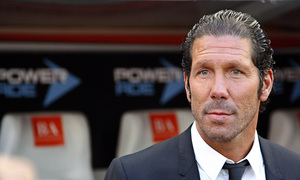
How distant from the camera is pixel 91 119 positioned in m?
3.53

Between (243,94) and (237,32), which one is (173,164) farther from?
(237,32)

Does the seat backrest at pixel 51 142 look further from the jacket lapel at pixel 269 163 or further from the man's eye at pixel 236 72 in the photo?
the man's eye at pixel 236 72

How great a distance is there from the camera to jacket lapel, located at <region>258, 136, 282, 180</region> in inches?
56.1

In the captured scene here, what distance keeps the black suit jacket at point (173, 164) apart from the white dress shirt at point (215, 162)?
2 centimetres

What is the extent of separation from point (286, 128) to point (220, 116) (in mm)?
2496

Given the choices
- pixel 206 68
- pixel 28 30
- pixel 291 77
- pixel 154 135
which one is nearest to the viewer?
pixel 206 68

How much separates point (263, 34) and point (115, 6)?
5.23 ft

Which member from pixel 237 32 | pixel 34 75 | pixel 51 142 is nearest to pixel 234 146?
pixel 237 32

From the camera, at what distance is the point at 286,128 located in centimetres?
372

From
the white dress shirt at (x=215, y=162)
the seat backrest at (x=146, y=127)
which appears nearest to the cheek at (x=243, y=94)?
the white dress shirt at (x=215, y=162)

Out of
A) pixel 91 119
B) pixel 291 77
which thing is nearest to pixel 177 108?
pixel 91 119

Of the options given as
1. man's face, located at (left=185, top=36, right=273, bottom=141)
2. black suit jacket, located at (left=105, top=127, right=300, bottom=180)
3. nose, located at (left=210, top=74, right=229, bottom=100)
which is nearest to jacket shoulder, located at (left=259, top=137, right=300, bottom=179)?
black suit jacket, located at (left=105, top=127, right=300, bottom=180)

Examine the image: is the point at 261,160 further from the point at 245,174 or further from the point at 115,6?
the point at 115,6

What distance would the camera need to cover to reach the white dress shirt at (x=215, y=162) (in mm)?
1380
